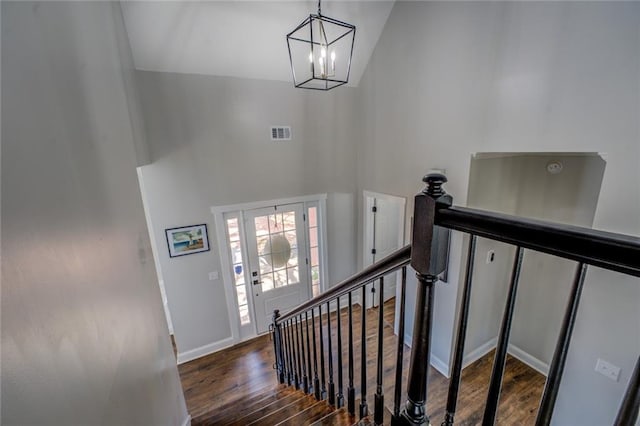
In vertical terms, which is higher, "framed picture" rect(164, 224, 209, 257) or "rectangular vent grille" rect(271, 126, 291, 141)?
"rectangular vent grille" rect(271, 126, 291, 141)

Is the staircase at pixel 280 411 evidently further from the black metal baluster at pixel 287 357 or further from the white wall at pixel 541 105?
the white wall at pixel 541 105

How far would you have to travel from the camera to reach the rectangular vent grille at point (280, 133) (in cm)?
382

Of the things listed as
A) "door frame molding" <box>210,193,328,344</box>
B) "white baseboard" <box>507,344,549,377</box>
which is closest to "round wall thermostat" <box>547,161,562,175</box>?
"white baseboard" <box>507,344,549,377</box>

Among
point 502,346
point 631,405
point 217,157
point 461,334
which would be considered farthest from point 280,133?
point 631,405

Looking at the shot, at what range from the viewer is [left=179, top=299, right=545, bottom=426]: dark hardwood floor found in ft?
9.45

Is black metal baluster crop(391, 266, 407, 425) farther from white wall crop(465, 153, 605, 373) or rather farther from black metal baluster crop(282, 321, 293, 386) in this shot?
white wall crop(465, 153, 605, 373)

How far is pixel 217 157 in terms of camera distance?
3553 mm

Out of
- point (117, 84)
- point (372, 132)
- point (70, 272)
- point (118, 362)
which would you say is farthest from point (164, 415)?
point (372, 132)

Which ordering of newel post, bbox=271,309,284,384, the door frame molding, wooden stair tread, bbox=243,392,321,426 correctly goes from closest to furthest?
wooden stair tread, bbox=243,392,321,426 → newel post, bbox=271,309,284,384 → the door frame molding

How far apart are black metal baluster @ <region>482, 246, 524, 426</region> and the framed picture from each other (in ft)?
11.6

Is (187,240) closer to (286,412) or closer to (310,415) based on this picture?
(286,412)

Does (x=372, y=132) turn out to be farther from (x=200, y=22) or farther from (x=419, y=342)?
(x=419, y=342)

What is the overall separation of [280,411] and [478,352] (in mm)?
2633

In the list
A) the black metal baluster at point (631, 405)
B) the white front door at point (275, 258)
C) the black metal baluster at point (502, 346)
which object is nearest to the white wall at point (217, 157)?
the white front door at point (275, 258)
